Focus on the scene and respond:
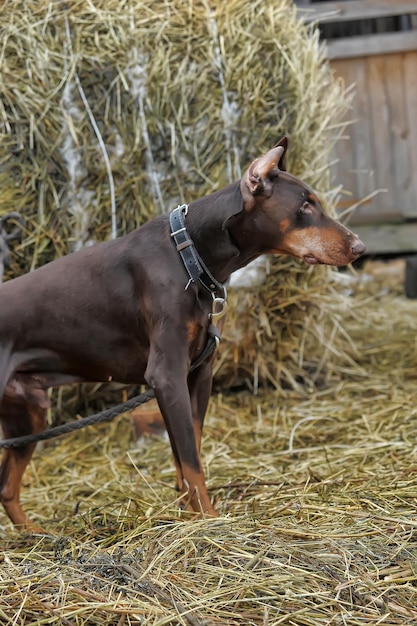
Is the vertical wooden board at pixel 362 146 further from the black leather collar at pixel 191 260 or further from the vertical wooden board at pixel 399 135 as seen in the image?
the black leather collar at pixel 191 260

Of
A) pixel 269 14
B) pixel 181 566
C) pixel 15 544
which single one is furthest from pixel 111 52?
pixel 181 566

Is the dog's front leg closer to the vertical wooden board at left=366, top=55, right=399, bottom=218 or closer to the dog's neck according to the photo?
the dog's neck

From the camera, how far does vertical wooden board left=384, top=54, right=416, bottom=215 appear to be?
29.5 ft

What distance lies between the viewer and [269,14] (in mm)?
5641

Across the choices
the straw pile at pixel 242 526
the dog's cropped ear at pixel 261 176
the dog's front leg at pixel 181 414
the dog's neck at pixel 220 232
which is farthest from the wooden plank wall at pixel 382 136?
the dog's front leg at pixel 181 414

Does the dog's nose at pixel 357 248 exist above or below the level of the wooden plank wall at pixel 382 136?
above

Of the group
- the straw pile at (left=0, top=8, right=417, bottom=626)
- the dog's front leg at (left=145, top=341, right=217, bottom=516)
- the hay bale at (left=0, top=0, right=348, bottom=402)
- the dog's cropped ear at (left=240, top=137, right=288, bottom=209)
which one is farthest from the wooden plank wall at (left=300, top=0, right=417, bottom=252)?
the dog's front leg at (left=145, top=341, right=217, bottom=516)

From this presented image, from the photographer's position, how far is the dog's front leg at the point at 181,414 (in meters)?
3.69

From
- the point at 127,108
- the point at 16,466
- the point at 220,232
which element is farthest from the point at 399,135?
the point at 16,466

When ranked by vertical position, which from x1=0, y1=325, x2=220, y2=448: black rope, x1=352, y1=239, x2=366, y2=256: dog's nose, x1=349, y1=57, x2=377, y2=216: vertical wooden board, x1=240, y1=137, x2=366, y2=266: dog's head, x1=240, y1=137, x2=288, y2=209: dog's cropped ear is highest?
x1=240, y1=137, x2=288, y2=209: dog's cropped ear

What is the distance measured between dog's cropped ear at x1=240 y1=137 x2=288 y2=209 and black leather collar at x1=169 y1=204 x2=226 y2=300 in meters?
0.28

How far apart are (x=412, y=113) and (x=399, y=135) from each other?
0.77 feet

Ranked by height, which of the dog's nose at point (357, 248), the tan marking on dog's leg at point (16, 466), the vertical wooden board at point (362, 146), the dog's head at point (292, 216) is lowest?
the vertical wooden board at point (362, 146)

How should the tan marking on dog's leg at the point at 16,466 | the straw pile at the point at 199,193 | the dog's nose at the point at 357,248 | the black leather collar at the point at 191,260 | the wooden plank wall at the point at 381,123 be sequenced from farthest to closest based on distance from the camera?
the wooden plank wall at the point at 381,123
the straw pile at the point at 199,193
the tan marking on dog's leg at the point at 16,466
the black leather collar at the point at 191,260
the dog's nose at the point at 357,248
